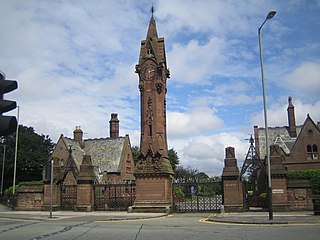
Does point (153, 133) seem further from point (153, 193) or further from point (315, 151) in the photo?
point (315, 151)

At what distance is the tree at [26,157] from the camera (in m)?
67.5

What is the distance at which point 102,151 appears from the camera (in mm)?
59562

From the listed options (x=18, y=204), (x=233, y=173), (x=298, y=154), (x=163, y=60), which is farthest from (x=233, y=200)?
(x=298, y=154)

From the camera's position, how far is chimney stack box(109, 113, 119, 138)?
209 feet

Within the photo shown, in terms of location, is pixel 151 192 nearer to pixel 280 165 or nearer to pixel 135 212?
pixel 135 212

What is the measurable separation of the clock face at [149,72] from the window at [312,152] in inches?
1146

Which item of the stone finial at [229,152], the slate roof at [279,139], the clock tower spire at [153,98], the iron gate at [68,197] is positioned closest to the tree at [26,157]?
the iron gate at [68,197]

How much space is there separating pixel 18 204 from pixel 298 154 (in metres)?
35.8

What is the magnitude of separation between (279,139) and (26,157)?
4331 cm

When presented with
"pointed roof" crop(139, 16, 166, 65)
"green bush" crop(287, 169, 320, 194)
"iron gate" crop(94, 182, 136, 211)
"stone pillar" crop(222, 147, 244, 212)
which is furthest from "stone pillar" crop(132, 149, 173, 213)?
"green bush" crop(287, 169, 320, 194)

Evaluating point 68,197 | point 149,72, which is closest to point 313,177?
point 149,72

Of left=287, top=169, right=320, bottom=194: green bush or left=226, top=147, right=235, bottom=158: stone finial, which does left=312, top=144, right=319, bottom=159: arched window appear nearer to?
left=287, top=169, right=320, bottom=194: green bush

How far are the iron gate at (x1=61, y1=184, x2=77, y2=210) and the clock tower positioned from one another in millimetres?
6622

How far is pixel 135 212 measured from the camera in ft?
93.4
